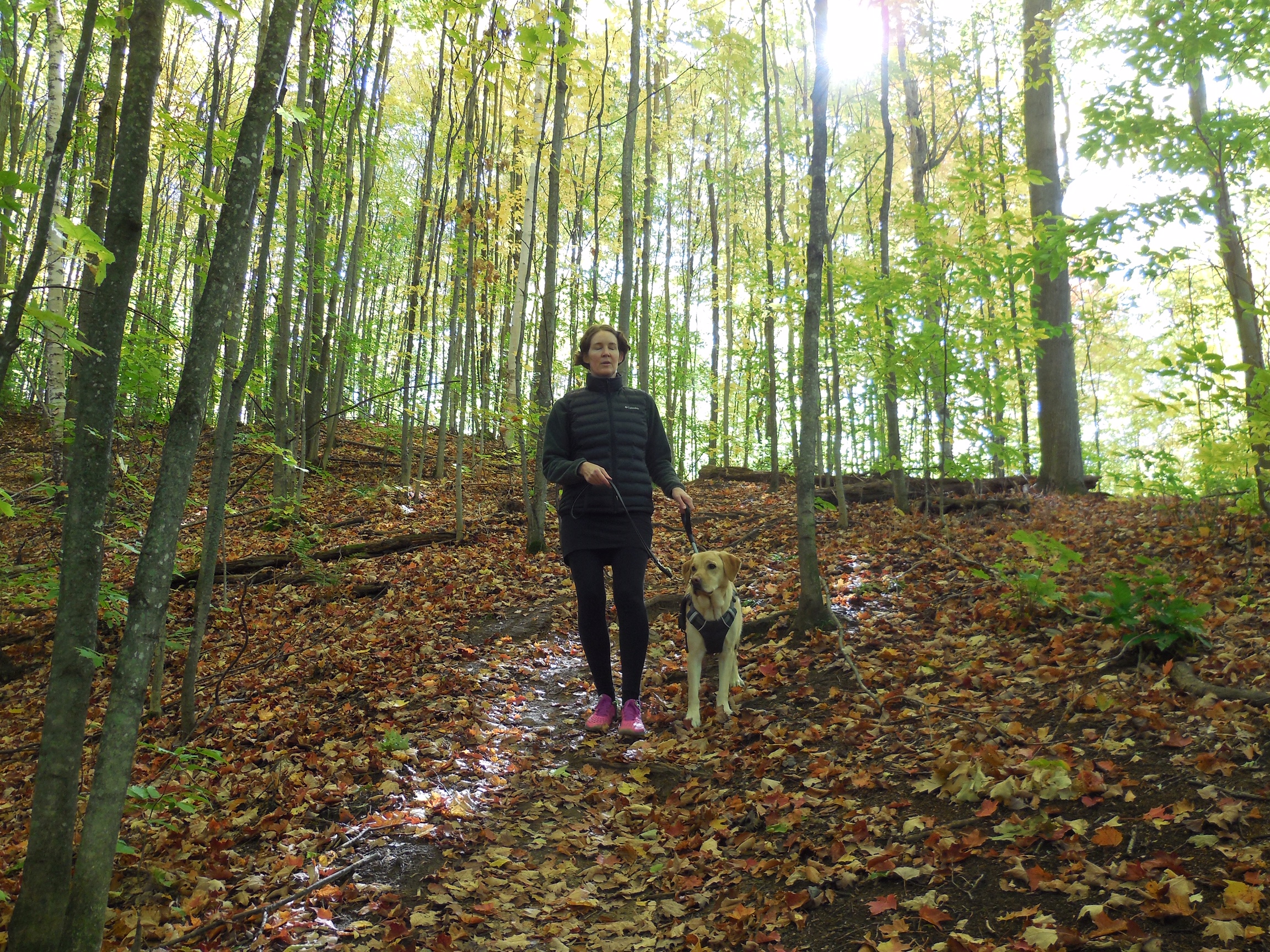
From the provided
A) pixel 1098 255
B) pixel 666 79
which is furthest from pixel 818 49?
pixel 666 79

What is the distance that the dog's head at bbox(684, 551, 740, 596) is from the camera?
14.7 feet

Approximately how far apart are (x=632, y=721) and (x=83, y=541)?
305 centimetres

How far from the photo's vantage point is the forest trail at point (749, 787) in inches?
95.3

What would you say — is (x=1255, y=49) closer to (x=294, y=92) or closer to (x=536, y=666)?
(x=536, y=666)

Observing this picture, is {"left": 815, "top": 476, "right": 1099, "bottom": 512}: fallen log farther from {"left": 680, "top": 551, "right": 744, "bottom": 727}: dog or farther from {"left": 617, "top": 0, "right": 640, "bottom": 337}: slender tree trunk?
{"left": 680, "top": 551, "right": 744, "bottom": 727}: dog

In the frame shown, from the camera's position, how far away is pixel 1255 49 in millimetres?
5199

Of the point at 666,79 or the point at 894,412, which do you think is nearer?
the point at 894,412

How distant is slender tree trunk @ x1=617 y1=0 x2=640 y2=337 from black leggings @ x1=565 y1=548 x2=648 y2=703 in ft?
17.5

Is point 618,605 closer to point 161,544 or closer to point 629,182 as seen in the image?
point 161,544

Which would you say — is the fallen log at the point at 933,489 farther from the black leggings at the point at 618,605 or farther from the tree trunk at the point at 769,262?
the black leggings at the point at 618,605

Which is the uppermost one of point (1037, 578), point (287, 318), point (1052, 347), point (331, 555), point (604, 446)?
point (287, 318)

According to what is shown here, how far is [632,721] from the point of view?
439 cm

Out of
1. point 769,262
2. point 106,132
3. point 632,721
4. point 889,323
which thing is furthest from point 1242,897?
point 769,262

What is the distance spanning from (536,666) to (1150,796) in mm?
4373
